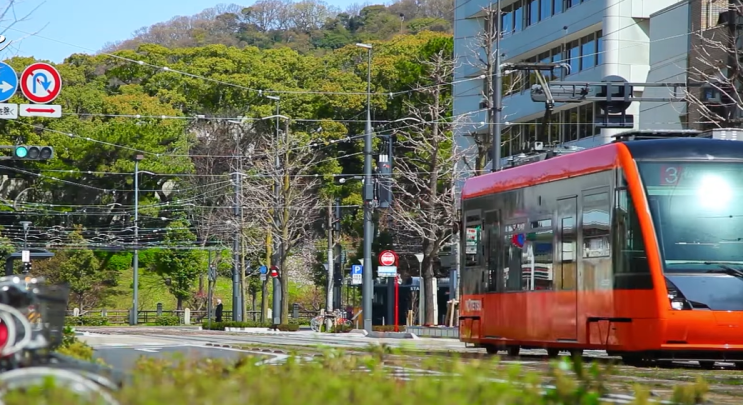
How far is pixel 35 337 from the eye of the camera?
22.8 feet

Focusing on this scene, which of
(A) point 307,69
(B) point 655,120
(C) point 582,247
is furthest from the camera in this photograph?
(A) point 307,69

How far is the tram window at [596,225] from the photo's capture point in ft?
56.2

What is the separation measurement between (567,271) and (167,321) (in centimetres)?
5767

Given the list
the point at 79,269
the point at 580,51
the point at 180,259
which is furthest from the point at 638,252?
the point at 180,259

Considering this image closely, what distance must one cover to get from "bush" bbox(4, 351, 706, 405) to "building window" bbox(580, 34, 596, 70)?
1684 inches

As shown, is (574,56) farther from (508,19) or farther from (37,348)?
(37,348)

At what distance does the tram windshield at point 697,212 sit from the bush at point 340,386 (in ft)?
29.4

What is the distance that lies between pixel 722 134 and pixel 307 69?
237 feet

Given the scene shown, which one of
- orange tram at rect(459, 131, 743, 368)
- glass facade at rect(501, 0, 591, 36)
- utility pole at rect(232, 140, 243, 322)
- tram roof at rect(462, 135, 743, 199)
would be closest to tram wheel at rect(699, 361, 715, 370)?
orange tram at rect(459, 131, 743, 368)

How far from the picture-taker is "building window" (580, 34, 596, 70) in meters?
49.5

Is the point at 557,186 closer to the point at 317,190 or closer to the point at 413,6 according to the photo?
the point at 317,190

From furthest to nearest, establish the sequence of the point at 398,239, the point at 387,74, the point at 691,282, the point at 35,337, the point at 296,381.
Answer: the point at 387,74 < the point at 398,239 < the point at 691,282 < the point at 35,337 < the point at 296,381

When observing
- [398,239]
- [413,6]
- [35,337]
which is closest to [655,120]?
[398,239]

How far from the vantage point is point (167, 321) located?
7381 centimetres
